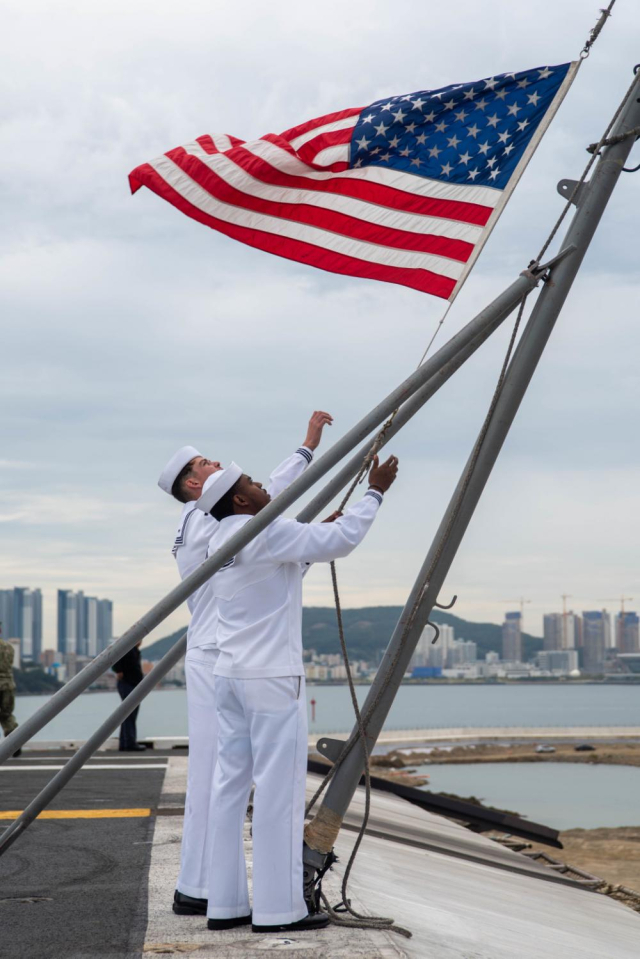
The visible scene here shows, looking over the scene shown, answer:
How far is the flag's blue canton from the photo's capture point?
5633mm

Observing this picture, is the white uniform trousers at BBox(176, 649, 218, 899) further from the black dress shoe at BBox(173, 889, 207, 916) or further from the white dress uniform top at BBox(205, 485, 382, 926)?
the white dress uniform top at BBox(205, 485, 382, 926)

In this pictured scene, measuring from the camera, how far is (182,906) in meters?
4.88

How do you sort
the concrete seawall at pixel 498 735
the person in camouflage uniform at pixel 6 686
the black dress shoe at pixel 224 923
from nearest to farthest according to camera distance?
the black dress shoe at pixel 224 923 < the person in camouflage uniform at pixel 6 686 < the concrete seawall at pixel 498 735

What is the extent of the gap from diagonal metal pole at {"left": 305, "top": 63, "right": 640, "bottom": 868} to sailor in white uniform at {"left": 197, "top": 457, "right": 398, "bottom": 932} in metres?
0.67

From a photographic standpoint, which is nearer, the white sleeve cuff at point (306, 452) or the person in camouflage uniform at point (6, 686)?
the white sleeve cuff at point (306, 452)

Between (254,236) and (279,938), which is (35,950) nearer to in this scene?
(279,938)

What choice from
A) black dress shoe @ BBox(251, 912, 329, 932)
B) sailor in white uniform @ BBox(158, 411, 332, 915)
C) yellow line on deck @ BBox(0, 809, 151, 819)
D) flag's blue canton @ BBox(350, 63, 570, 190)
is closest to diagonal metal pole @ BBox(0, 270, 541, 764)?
sailor in white uniform @ BBox(158, 411, 332, 915)

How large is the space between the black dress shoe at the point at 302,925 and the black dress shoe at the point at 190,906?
1.83ft

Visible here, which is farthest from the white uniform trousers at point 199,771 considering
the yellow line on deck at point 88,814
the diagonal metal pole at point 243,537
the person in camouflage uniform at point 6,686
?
the person in camouflage uniform at point 6,686

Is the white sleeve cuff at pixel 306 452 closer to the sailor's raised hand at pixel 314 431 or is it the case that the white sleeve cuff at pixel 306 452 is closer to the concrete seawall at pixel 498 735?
the sailor's raised hand at pixel 314 431

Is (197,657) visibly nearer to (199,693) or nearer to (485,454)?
(199,693)

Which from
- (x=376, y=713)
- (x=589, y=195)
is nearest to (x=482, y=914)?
(x=376, y=713)

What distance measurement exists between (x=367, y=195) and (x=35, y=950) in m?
4.09

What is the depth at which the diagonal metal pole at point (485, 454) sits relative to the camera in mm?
5172
